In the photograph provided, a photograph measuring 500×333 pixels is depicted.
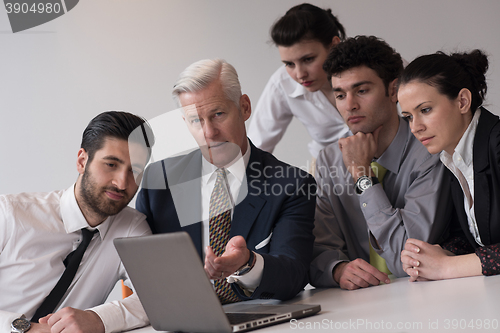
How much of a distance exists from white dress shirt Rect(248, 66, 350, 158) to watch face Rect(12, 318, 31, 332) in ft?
5.01

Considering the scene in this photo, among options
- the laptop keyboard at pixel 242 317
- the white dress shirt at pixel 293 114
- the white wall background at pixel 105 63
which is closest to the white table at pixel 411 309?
the laptop keyboard at pixel 242 317

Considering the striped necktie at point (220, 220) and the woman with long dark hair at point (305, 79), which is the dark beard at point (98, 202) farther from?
the woman with long dark hair at point (305, 79)

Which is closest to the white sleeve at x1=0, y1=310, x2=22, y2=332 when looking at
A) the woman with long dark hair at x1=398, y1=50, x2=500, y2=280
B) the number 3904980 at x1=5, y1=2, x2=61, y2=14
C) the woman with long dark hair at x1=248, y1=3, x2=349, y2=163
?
the woman with long dark hair at x1=398, y1=50, x2=500, y2=280

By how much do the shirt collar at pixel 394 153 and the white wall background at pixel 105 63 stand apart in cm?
175

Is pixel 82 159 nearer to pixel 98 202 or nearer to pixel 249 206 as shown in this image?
pixel 98 202

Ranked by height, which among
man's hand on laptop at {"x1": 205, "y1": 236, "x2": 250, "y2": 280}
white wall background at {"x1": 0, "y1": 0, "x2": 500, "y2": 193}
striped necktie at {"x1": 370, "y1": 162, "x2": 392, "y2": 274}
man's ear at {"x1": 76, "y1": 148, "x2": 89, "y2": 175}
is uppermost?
white wall background at {"x1": 0, "y1": 0, "x2": 500, "y2": 193}

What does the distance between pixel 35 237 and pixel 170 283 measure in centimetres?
60

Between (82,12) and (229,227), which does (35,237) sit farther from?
(82,12)

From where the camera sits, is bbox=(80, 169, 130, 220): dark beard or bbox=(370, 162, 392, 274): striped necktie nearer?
bbox=(80, 169, 130, 220): dark beard

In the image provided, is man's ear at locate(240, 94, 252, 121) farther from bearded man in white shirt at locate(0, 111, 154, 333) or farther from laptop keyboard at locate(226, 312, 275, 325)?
laptop keyboard at locate(226, 312, 275, 325)

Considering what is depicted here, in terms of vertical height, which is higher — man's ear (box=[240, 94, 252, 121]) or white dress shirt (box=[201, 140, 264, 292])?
man's ear (box=[240, 94, 252, 121])

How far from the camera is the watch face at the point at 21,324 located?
101 cm

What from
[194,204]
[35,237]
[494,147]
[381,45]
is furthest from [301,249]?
[381,45]

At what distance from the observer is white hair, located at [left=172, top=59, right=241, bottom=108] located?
48.4 inches
